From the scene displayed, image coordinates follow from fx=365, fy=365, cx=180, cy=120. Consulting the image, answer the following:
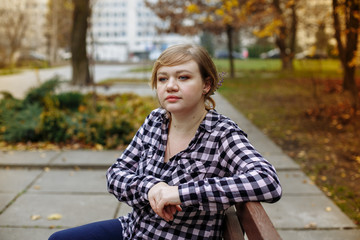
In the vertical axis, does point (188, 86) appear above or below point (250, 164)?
above

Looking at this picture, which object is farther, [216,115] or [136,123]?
[136,123]

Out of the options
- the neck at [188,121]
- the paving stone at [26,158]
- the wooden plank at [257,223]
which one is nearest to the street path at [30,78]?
the paving stone at [26,158]

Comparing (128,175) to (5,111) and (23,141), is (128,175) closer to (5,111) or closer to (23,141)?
(23,141)

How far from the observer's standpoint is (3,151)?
5.75m

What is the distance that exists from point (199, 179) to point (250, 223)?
0.31 metres

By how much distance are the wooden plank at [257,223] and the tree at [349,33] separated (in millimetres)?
5693

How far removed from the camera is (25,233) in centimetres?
331

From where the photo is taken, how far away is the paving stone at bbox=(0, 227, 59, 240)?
10.6 ft

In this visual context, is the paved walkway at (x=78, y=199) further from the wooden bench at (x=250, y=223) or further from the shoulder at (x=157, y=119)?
the shoulder at (x=157, y=119)

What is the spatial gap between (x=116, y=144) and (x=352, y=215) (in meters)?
3.68

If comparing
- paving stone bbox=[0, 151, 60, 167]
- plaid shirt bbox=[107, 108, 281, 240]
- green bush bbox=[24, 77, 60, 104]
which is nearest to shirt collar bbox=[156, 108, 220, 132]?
plaid shirt bbox=[107, 108, 281, 240]

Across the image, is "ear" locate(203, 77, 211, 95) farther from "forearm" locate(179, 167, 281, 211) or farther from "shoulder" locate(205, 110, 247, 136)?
"forearm" locate(179, 167, 281, 211)

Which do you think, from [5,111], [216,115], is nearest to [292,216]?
[216,115]

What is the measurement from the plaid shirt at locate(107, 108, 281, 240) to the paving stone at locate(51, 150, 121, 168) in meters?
3.37
